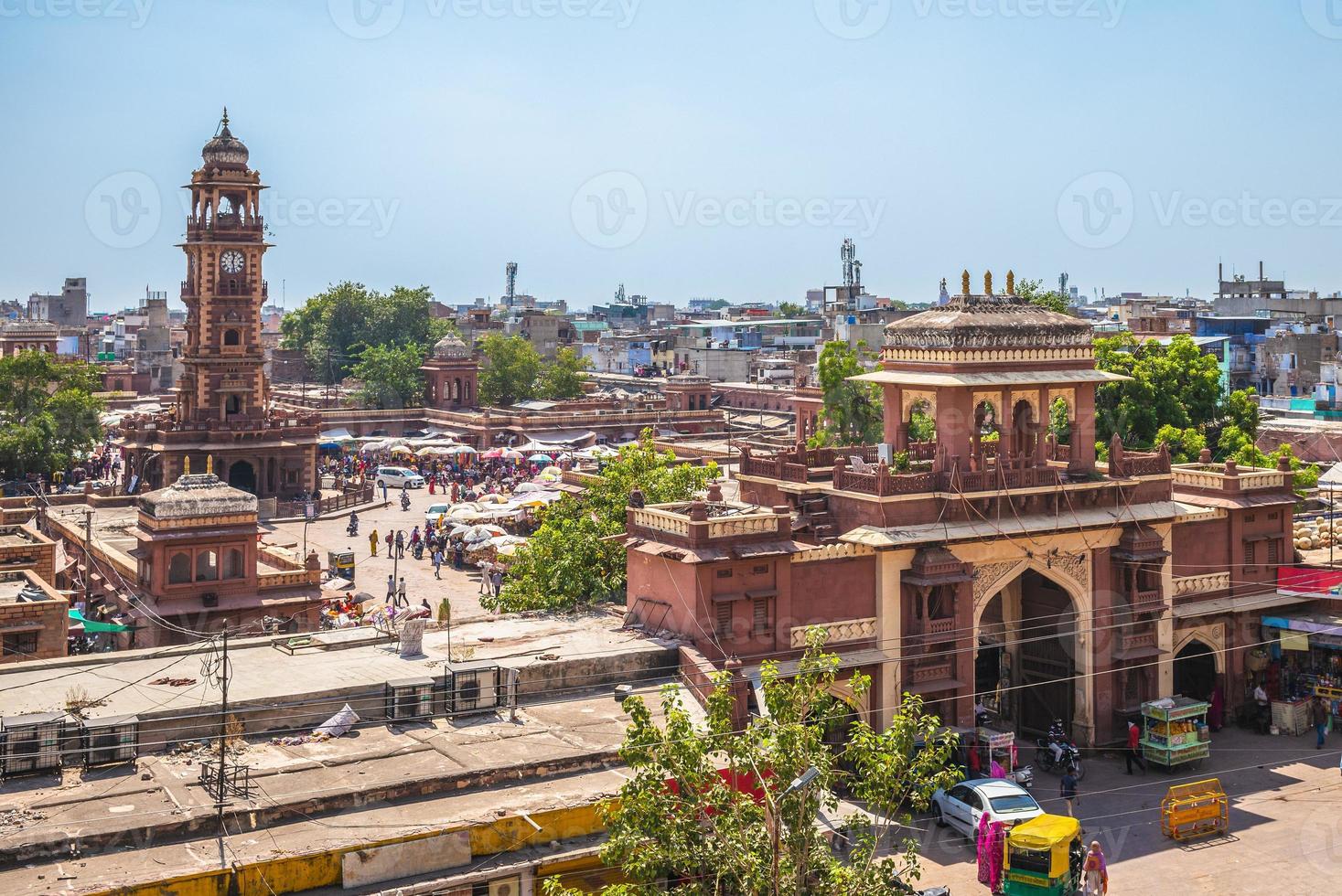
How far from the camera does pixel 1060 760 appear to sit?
22.8 metres

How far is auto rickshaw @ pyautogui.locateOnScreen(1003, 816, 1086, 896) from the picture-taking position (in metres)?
17.8

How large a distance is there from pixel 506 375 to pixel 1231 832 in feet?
199

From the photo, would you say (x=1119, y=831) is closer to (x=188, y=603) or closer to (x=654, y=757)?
(x=654, y=757)

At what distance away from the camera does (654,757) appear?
13.6m

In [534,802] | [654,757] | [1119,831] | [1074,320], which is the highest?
[1074,320]

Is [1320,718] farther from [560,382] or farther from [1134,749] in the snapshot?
[560,382]

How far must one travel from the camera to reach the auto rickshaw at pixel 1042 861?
1775cm

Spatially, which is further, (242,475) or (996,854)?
(242,475)

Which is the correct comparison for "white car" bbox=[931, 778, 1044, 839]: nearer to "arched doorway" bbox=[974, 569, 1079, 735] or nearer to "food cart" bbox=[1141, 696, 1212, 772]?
"food cart" bbox=[1141, 696, 1212, 772]

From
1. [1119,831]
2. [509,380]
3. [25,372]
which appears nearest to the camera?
[1119,831]

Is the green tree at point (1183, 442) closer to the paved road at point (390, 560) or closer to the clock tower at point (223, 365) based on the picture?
the paved road at point (390, 560)

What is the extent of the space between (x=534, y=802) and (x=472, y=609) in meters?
17.6

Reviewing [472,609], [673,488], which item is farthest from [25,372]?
[673,488]

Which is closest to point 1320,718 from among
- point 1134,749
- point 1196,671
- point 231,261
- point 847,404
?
point 1196,671
